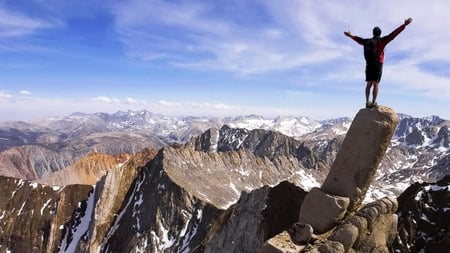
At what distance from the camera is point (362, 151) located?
18688 millimetres

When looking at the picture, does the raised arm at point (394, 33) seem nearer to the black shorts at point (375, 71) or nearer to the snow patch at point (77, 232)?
the black shorts at point (375, 71)

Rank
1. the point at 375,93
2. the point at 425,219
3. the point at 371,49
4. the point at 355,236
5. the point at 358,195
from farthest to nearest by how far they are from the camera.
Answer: the point at 425,219 → the point at 358,195 → the point at 375,93 → the point at 371,49 → the point at 355,236

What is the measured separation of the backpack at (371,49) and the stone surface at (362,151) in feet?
6.95

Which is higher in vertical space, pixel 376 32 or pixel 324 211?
pixel 376 32

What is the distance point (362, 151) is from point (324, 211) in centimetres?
315

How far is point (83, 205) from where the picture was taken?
150500mm

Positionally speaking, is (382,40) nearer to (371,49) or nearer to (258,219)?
(371,49)

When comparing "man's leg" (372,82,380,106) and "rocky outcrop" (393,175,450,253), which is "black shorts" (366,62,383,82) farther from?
"rocky outcrop" (393,175,450,253)

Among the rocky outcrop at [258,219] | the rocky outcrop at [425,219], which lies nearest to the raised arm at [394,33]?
the rocky outcrop at [258,219]

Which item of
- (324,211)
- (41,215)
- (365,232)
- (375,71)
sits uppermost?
(375,71)

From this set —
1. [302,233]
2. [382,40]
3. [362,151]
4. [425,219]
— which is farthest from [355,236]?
[425,219]

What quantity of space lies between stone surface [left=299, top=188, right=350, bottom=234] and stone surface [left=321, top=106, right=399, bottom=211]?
26.6 inches

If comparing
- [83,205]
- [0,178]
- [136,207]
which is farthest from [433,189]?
[0,178]

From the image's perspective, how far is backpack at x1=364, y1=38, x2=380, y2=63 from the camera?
17844mm
